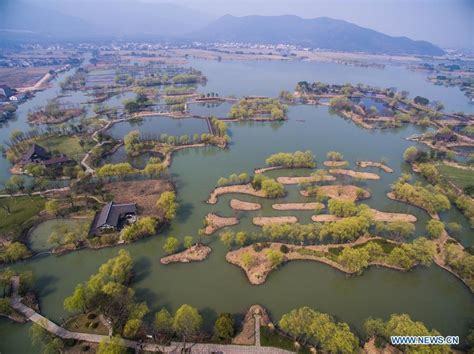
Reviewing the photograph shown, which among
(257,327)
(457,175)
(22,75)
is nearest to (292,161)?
Answer: (457,175)

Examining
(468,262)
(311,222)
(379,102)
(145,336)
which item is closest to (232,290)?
(145,336)

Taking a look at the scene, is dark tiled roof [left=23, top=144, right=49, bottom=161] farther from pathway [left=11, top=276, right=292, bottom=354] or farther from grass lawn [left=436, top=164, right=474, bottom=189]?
grass lawn [left=436, top=164, right=474, bottom=189]

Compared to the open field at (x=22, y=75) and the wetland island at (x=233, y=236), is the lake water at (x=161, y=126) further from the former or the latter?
the open field at (x=22, y=75)

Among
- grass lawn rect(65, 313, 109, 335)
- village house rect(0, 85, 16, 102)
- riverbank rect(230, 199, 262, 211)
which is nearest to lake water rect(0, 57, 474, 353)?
riverbank rect(230, 199, 262, 211)

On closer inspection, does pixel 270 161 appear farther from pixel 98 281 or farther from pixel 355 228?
pixel 98 281

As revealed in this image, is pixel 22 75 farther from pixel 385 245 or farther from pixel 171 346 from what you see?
pixel 385 245

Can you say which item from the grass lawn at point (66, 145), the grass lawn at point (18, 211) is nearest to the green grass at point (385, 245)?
the grass lawn at point (18, 211)
